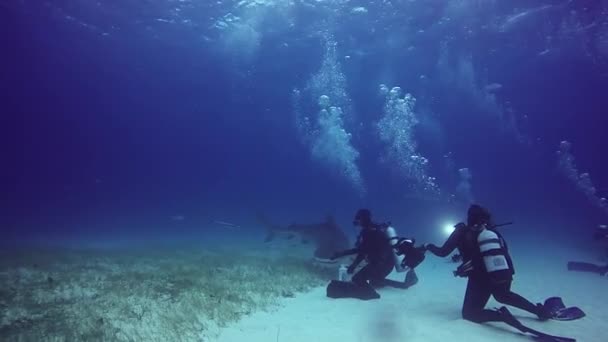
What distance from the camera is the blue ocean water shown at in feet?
105

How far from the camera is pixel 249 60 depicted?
46.4 meters

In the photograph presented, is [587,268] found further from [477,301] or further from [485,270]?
[485,270]

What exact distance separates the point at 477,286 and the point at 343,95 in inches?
2083

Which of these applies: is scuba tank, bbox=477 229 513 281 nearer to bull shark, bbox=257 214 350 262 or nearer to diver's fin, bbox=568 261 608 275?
bull shark, bbox=257 214 350 262

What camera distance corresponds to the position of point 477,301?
22.5 feet

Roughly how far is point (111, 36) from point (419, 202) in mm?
51978

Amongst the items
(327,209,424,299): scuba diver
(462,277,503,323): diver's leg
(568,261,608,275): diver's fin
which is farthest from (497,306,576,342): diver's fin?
(568,261,608,275): diver's fin

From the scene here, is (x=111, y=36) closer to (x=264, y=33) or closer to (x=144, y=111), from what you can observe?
(x=264, y=33)

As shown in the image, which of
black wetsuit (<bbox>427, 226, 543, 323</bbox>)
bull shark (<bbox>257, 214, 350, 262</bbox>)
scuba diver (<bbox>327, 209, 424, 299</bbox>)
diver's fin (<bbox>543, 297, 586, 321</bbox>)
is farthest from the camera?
bull shark (<bbox>257, 214, 350, 262</bbox>)

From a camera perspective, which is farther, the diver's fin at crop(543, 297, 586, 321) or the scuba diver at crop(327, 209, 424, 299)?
the scuba diver at crop(327, 209, 424, 299)

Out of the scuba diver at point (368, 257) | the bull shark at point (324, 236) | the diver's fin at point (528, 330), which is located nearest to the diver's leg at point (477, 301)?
the diver's fin at point (528, 330)

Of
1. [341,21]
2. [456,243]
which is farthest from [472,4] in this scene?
[456,243]

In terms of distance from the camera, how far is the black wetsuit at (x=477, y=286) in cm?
668

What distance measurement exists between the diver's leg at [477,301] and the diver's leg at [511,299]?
0.52 feet
